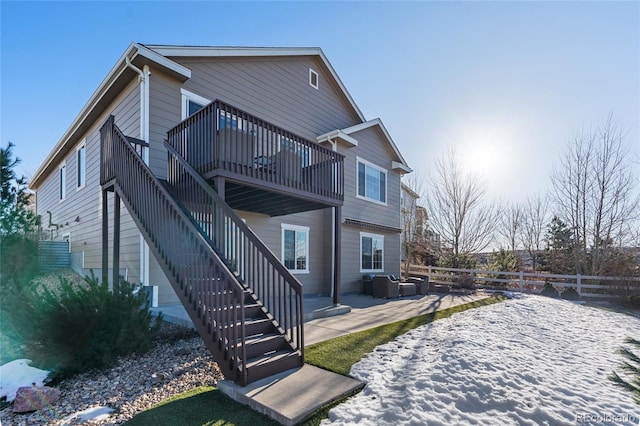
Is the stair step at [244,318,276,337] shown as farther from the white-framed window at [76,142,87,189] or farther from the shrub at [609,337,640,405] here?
the white-framed window at [76,142,87,189]

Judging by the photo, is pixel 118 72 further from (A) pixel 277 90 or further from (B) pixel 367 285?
(B) pixel 367 285

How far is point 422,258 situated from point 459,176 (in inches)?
227

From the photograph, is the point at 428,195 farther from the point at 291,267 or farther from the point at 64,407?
the point at 64,407

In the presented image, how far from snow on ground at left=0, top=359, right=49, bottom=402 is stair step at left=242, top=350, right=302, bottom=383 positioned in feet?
8.57

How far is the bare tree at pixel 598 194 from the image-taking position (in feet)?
50.0

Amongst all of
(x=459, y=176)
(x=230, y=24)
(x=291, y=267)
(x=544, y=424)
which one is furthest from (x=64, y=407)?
(x=459, y=176)

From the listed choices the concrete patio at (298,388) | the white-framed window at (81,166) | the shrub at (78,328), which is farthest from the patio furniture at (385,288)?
the white-framed window at (81,166)

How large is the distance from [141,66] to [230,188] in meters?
3.39

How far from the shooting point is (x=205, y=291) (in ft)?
13.8

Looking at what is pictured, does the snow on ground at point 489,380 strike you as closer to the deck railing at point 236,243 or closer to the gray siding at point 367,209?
the deck railing at point 236,243

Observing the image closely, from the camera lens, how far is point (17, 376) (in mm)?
4250

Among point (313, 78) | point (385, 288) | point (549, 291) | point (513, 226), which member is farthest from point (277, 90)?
point (513, 226)

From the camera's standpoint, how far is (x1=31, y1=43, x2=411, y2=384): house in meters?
4.53

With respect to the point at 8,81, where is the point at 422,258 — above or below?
below
